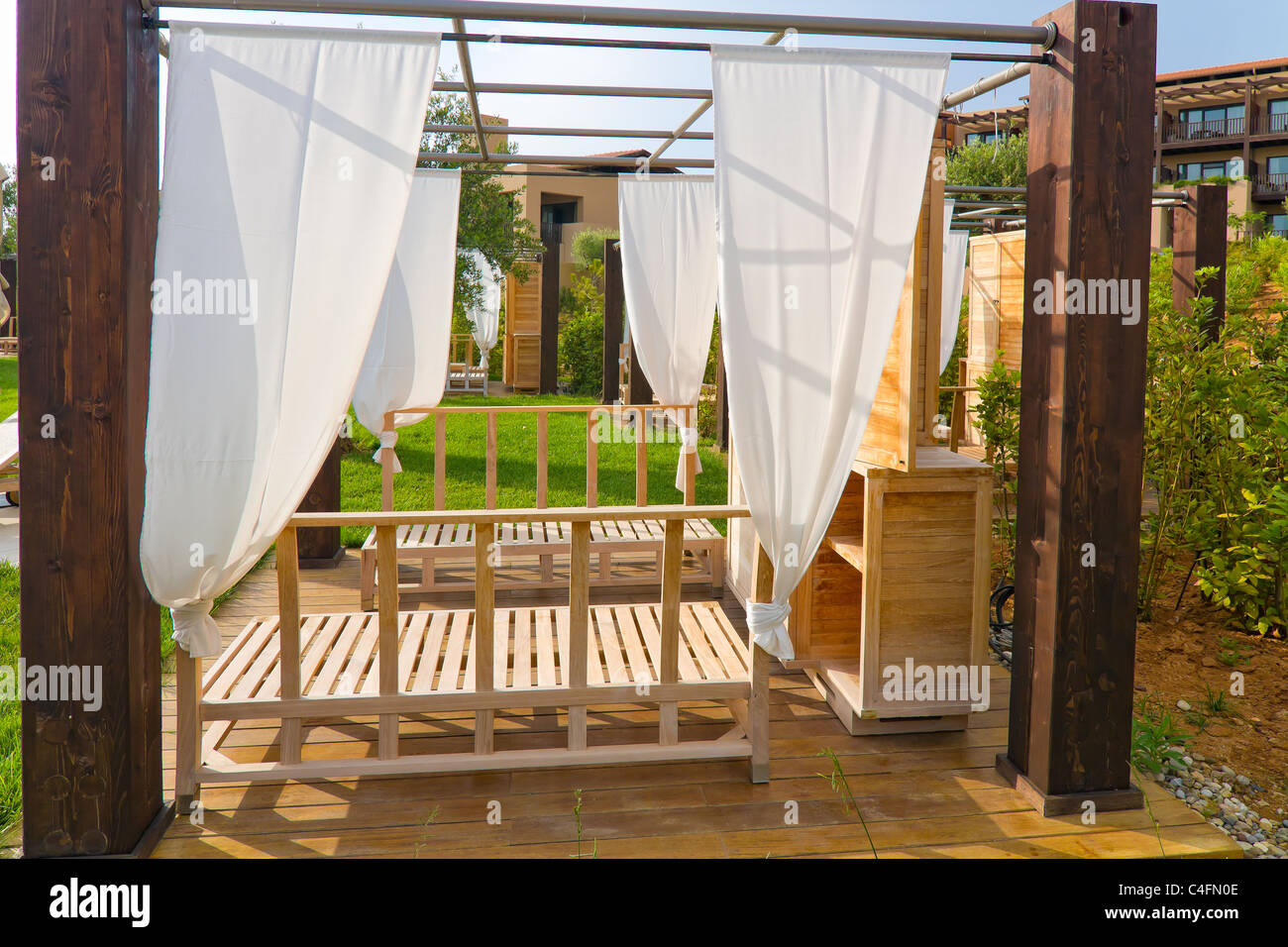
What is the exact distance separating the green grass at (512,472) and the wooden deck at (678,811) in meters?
3.26

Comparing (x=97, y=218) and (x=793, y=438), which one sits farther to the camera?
(x=793, y=438)

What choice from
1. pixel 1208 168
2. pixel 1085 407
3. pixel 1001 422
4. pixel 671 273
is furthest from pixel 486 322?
pixel 1208 168

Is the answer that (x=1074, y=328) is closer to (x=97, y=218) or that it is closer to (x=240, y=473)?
(x=240, y=473)

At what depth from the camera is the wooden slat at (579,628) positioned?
124 inches

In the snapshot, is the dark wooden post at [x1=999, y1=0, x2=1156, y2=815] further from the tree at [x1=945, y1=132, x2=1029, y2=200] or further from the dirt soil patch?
the tree at [x1=945, y1=132, x2=1029, y2=200]

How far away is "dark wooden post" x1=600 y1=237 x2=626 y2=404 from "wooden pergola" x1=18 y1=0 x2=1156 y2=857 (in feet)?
30.3

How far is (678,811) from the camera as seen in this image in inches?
118

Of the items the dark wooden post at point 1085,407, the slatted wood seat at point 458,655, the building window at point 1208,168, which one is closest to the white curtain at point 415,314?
the slatted wood seat at point 458,655

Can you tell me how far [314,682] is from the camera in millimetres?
3227

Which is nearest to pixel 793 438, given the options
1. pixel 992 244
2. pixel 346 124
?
pixel 346 124

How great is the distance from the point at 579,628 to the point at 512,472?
6.13m

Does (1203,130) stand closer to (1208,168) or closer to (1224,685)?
(1208,168)

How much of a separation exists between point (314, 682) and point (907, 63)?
8.82ft

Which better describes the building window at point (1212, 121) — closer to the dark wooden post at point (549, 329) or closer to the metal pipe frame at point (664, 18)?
the dark wooden post at point (549, 329)
